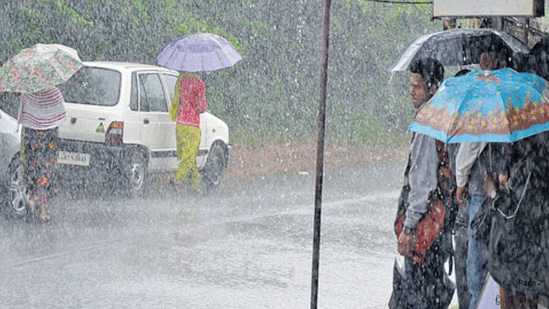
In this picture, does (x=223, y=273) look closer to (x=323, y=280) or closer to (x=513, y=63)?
(x=323, y=280)

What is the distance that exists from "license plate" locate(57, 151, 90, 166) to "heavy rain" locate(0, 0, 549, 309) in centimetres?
2

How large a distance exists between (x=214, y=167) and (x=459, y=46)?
8345mm

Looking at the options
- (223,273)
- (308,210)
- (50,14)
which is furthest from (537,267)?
(50,14)

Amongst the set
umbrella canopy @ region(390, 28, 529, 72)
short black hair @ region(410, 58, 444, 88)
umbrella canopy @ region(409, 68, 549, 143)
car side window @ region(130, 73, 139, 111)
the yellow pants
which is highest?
umbrella canopy @ region(390, 28, 529, 72)

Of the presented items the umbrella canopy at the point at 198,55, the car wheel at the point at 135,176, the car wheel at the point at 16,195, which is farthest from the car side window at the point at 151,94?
the car wheel at the point at 16,195

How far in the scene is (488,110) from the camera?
5277 millimetres

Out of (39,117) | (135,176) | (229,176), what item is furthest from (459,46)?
(229,176)

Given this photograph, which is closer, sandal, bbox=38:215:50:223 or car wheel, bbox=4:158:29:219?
sandal, bbox=38:215:50:223

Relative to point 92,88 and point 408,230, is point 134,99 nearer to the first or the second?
point 92,88

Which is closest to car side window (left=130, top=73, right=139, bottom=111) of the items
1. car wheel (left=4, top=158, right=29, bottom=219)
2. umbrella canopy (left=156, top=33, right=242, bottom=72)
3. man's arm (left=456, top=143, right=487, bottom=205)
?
umbrella canopy (left=156, top=33, right=242, bottom=72)

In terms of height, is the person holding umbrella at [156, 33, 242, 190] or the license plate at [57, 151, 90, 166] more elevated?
the person holding umbrella at [156, 33, 242, 190]

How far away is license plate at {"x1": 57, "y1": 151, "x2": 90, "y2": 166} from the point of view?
42.3 ft

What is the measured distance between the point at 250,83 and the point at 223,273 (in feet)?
49.7

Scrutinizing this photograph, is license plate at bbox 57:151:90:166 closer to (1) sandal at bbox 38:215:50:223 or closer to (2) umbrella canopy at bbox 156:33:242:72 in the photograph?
(1) sandal at bbox 38:215:50:223
